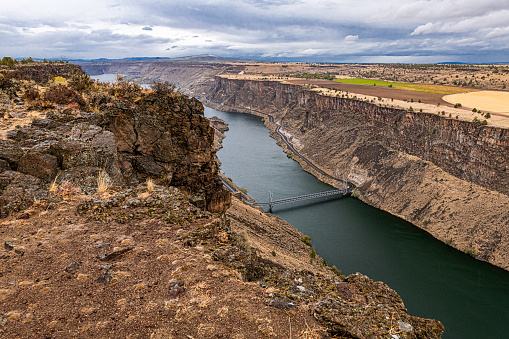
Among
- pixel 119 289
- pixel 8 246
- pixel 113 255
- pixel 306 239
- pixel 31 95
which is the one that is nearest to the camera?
pixel 119 289

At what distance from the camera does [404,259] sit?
29.9m

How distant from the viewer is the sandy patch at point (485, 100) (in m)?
46.3

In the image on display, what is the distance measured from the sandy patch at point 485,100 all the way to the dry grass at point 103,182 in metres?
50.7

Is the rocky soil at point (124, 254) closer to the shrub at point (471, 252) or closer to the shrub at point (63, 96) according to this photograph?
the shrub at point (63, 96)

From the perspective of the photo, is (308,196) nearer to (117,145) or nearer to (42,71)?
(42,71)

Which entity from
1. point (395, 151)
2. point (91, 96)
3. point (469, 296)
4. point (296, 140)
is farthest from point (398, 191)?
point (91, 96)

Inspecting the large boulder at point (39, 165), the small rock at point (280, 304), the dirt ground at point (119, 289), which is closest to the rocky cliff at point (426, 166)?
the small rock at point (280, 304)

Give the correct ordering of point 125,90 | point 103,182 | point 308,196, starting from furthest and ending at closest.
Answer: point 308,196
point 125,90
point 103,182

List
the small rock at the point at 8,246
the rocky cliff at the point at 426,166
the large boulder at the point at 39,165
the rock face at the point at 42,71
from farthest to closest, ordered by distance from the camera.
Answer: the rocky cliff at the point at 426,166 → the rock face at the point at 42,71 → the large boulder at the point at 39,165 → the small rock at the point at 8,246

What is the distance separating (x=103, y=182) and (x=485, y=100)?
6317 centimetres

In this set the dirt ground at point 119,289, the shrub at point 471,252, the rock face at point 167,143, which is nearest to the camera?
the dirt ground at point 119,289

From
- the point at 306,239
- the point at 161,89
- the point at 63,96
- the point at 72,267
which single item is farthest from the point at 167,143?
the point at 306,239

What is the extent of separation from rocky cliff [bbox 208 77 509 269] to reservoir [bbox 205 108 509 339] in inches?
81.8

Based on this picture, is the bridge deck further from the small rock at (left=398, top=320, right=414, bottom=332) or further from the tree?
the small rock at (left=398, top=320, right=414, bottom=332)
